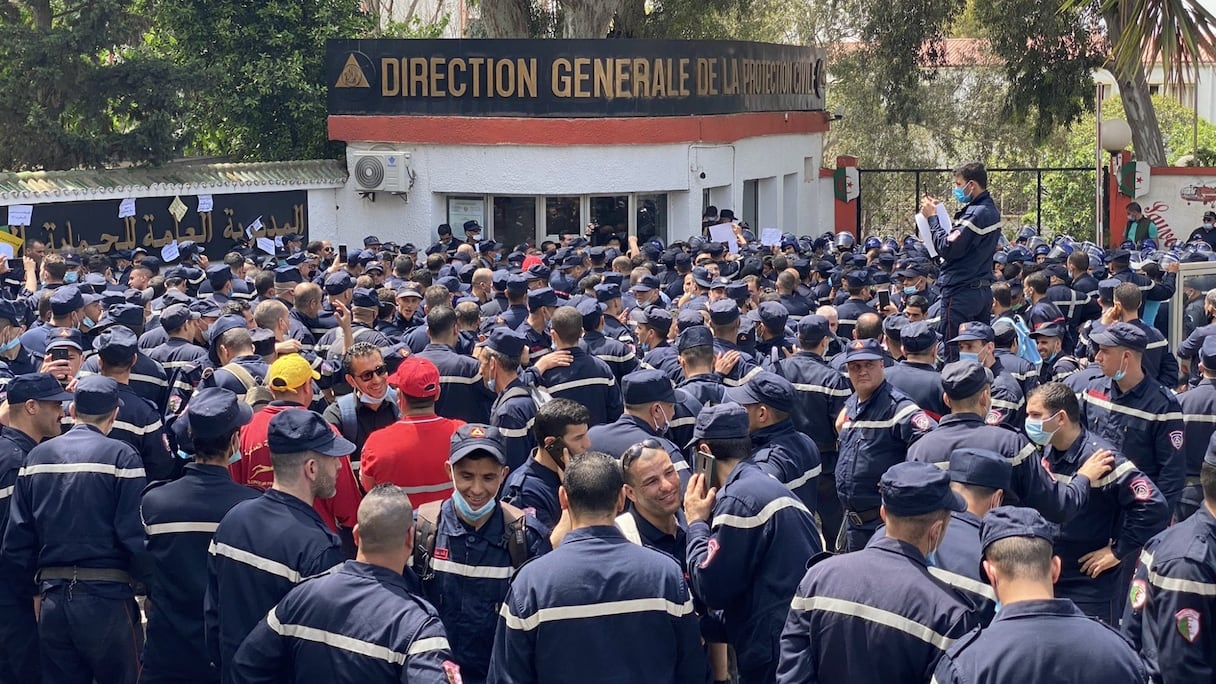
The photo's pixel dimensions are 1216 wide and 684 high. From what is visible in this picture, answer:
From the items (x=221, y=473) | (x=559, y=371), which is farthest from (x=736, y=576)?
(x=559, y=371)

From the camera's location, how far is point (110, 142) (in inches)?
923

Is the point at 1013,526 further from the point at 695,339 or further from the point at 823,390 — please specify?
the point at 823,390

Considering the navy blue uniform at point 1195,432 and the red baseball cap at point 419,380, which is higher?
the red baseball cap at point 419,380

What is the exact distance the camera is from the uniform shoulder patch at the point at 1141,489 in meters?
7.10

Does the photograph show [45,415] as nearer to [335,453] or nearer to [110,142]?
[335,453]

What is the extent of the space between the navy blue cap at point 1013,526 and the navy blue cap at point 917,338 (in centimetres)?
433

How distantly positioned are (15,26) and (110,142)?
238 cm

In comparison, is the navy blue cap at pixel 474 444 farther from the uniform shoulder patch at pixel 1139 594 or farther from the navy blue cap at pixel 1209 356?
the navy blue cap at pixel 1209 356

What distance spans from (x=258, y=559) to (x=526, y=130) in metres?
18.0

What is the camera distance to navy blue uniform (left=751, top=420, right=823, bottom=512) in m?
7.03

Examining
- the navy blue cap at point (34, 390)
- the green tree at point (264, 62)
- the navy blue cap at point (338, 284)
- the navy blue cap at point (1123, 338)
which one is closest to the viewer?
the navy blue cap at point (34, 390)

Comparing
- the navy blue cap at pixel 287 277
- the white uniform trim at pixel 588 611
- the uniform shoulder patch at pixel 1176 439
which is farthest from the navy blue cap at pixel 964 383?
the navy blue cap at pixel 287 277

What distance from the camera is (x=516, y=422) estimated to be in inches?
323

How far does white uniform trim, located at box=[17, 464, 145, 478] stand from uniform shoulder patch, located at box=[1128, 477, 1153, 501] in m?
4.85
